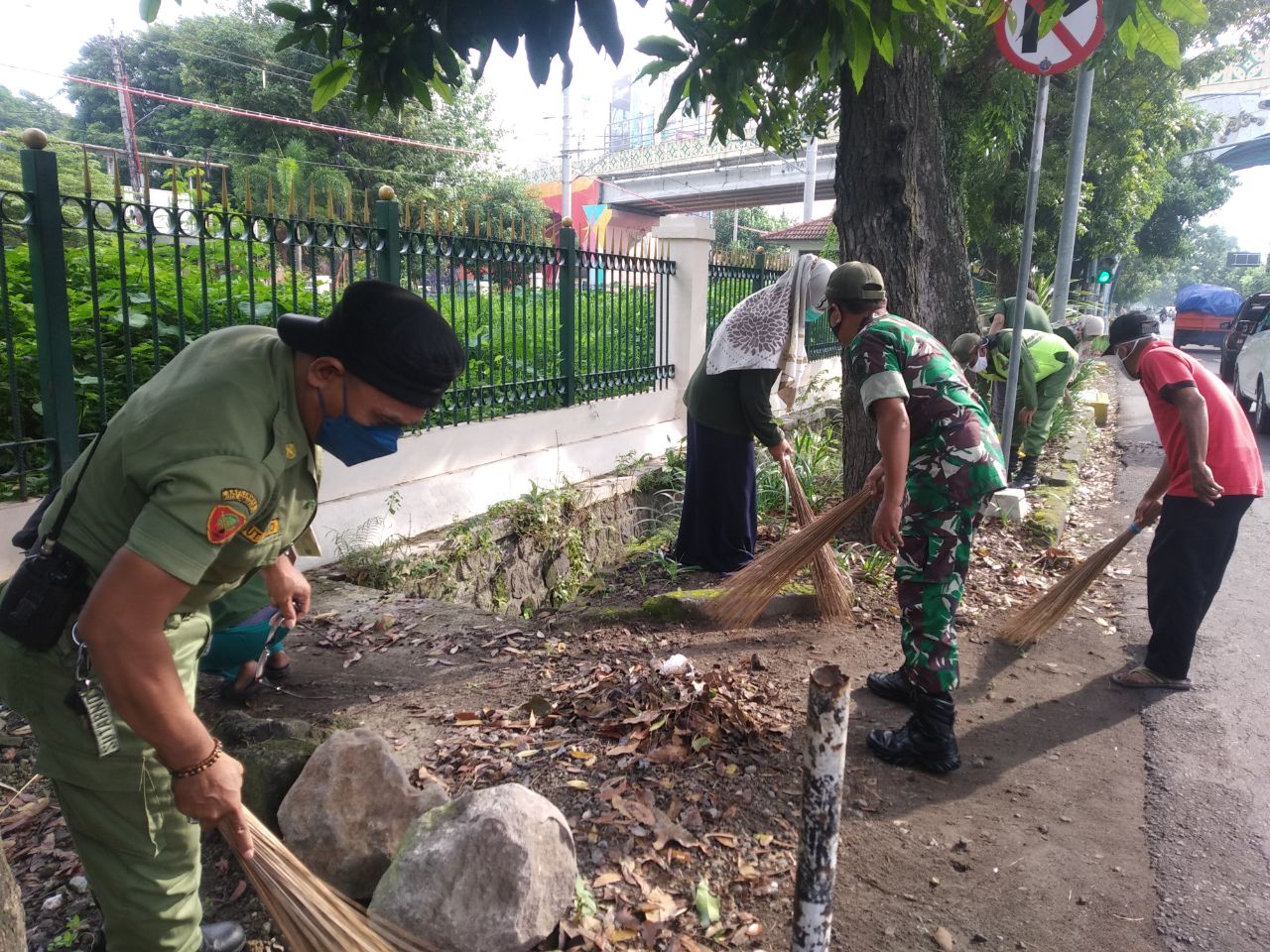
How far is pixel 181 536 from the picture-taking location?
135 cm

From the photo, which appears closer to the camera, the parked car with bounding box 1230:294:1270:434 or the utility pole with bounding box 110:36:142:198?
the parked car with bounding box 1230:294:1270:434

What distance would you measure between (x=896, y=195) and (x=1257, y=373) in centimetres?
899

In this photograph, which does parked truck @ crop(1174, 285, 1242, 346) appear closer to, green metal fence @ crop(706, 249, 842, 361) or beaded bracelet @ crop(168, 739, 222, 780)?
green metal fence @ crop(706, 249, 842, 361)

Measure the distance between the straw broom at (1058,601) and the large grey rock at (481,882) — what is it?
297cm

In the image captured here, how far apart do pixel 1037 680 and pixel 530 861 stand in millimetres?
2873

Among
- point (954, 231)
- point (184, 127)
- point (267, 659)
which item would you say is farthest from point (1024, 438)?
point (184, 127)

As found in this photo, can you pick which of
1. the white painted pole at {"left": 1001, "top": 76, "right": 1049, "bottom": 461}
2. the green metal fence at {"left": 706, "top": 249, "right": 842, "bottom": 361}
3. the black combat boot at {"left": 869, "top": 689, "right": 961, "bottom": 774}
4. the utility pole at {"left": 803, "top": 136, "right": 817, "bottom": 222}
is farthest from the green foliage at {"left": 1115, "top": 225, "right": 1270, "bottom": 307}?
the black combat boot at {"left": 869, "top": 689, "right": 961, "bottom": 774}

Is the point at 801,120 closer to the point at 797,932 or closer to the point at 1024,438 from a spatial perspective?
the point at 1024,438

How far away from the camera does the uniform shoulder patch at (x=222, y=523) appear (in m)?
1.39

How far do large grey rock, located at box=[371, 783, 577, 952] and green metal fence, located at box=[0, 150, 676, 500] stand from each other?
2.87m

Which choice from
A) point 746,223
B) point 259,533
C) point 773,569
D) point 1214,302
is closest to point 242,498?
point 259,533

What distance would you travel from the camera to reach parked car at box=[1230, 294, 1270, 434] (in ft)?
35.3

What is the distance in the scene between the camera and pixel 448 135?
24.4 m

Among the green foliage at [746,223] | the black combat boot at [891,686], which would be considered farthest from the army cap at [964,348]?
the green foliage at [746,223]
